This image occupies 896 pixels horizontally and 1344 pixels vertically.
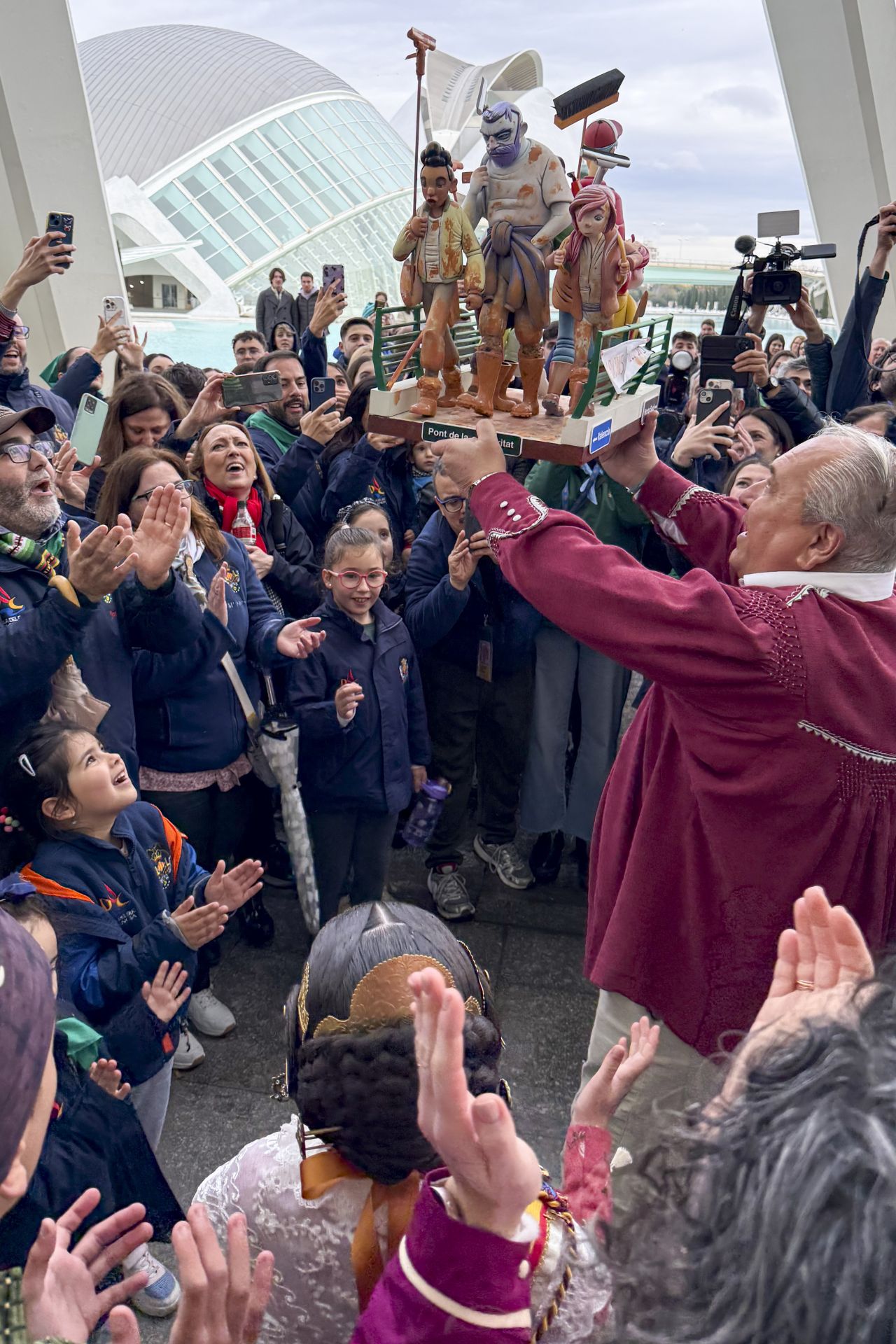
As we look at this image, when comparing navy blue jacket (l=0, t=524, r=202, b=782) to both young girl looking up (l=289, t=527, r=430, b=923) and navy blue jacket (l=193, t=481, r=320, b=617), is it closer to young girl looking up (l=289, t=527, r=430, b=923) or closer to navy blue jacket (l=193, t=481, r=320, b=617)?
young girl looking up (l=289, t=527, r=430, b=923)

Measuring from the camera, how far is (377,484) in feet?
13.4

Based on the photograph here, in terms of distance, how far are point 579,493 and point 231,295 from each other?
19.9m

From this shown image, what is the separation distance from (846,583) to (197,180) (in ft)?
78.5

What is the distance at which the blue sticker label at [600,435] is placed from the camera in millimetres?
2021

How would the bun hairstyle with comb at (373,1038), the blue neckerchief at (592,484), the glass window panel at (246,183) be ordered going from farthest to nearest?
the glass window panel at (246,183), the blue neckerchief at (592,484), the bun hairstyle with comb at (373,1038)

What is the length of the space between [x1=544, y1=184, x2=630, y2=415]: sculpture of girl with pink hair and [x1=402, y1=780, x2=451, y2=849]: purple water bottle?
5.12 feet

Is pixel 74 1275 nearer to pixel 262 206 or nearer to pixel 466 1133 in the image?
pixel 466 1133

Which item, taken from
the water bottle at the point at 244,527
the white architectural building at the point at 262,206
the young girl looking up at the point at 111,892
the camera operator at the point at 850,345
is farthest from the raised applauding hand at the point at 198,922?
the white architectural building at the point at 262,206

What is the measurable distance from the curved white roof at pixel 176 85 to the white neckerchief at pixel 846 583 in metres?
26.9

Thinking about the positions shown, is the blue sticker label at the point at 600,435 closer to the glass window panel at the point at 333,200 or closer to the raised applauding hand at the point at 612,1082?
the raised applauding hand at the point at 612,1082

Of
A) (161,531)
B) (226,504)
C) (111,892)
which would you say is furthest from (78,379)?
(111,892)

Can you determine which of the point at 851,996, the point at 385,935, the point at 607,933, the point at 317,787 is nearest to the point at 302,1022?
the point at 385,935

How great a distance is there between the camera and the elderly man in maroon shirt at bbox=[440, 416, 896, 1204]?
5.24ft

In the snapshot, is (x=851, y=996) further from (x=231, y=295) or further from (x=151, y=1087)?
(x=231, y=295)
